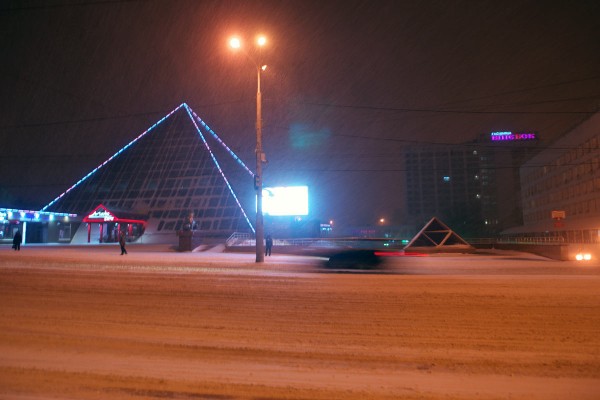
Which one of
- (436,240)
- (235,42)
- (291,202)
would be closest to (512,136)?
(291,202)

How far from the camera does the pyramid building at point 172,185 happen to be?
1791 inches

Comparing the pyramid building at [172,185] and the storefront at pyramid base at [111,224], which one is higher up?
the pyramid building at [172,185]

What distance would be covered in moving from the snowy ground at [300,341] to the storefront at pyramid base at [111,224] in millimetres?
33994

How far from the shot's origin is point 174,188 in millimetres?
49969

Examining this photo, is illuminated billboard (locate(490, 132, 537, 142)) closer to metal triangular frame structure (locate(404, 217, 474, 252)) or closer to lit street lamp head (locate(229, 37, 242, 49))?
metal triangular frame structure (locate(404, 217, 474, 252))

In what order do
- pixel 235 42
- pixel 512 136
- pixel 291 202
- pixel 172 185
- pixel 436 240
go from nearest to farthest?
pixel 235 42 < pixel 436 240 < pixel 291 202 < pixel 172 185 < pixel 512 136

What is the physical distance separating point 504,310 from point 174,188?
4553 cm

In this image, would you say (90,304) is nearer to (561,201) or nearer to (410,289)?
(410,289)

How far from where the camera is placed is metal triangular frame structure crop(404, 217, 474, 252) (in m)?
28.7

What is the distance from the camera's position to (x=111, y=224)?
45.8 metres

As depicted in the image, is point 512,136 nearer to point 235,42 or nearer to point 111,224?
point 111,224

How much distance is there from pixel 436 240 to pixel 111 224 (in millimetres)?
32773

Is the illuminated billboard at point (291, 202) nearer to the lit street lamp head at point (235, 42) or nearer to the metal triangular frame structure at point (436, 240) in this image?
the metal triangular frame structure at point (436, 240)

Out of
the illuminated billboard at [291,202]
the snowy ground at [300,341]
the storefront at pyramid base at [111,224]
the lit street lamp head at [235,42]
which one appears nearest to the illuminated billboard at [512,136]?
the illuminated billboard at [291,202]
